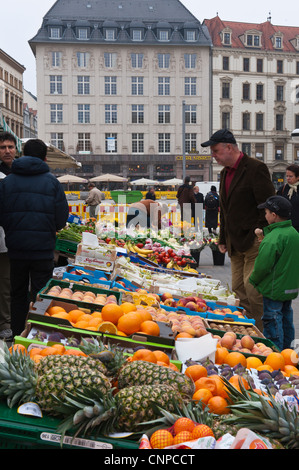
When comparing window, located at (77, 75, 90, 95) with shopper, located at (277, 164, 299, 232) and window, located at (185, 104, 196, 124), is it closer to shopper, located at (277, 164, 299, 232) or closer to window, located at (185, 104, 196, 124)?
window, located at (185, 104, 196, 124)

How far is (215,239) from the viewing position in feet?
39.0

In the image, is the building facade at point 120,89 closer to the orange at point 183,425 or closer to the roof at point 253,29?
the roof at point 253,29

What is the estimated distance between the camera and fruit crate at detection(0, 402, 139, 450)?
1.97 meters

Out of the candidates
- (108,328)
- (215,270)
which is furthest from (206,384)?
(215,270)

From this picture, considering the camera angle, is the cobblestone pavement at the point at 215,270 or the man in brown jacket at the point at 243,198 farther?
the cobblestone pavement at the point at 215,270

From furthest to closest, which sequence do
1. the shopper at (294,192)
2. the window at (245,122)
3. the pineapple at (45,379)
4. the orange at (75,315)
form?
1. the window at (245,122)
2. the shopper at (294,192)
3. the orange at (75,315)
4. the pineapple at (45,379)

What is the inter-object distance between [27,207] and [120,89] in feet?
154

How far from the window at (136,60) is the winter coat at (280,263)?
47972mm

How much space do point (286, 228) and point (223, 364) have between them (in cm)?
217

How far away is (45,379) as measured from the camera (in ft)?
7.00

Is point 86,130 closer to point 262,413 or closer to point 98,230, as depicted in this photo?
point 98,230

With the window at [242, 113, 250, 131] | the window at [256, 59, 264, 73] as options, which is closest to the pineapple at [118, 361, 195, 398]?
the window at [242, 113, 250, 131]

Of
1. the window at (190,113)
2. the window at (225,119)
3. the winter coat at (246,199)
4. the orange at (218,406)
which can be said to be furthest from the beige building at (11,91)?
the orange at (218,406)

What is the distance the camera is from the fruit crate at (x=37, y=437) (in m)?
1.97
